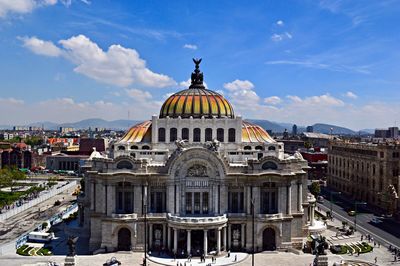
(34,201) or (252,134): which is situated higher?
(252,134)

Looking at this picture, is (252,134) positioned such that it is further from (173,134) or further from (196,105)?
(173,134)

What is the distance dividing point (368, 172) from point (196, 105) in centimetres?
6068

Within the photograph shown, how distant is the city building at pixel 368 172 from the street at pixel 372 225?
5953 millimetres

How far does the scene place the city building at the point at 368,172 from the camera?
11212 cm

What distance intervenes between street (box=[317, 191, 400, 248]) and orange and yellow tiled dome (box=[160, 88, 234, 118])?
125 ft

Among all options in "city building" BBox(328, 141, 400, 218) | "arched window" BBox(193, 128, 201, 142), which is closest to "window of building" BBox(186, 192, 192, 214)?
"arched window" BBox(193, 128, 201, 142)

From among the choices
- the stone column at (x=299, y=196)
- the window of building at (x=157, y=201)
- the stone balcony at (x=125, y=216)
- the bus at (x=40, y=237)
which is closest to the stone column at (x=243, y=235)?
the stone column at (x=299, y=196)

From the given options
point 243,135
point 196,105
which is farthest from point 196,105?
point 243,135

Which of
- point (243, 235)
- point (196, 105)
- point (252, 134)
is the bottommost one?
point (243, 235)

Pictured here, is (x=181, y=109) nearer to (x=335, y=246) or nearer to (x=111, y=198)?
(x=111, y=198)

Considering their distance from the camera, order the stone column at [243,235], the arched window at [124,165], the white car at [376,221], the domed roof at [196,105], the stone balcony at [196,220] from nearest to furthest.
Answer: the stone balcony at [196,220] → the arched window at [124,165] → the stone column at [243,235] → the domed roof at [196,105] → the white car at [376,221]

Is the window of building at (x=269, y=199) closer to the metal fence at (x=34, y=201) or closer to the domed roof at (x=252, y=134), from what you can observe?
the domed roof at (x=252, y=134)

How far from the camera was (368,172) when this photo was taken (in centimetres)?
12169

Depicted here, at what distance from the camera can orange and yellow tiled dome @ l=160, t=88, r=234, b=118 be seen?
8812 cm
